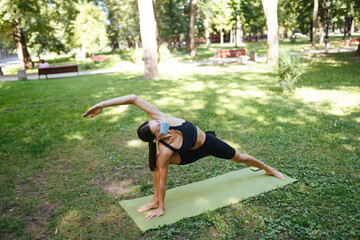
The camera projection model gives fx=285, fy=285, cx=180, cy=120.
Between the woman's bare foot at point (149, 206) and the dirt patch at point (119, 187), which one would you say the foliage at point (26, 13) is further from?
the woman's bare foot at point (149, 206)

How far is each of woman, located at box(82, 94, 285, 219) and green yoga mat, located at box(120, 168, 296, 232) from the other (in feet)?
0.50

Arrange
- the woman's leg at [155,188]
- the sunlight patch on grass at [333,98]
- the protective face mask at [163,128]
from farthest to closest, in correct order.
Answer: the sunlight patch on grass at [333,98] < the woman's leg at [155,188] < the protective face mask at [163,128]

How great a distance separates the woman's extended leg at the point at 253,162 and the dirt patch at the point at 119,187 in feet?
5.78

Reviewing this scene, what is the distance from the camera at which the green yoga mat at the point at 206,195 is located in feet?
12.2

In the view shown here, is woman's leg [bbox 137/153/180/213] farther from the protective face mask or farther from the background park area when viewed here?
the protective face mask

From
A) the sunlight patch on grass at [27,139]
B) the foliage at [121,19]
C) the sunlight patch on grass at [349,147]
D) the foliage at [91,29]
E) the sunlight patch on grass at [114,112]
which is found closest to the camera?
the sunlight patch on grass at [349,147]

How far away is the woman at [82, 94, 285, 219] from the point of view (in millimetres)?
3416

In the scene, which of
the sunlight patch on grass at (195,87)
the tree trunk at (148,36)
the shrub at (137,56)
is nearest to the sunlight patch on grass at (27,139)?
the sunlight patch on grass at (195,87)

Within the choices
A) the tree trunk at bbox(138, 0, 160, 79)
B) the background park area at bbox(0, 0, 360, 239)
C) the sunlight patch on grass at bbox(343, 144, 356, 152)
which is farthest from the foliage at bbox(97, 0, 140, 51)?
the sunlight patch on grass at bbox(343, 144, 356, 152)

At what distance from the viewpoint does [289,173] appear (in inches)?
186

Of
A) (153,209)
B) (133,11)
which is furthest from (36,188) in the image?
(133,11)

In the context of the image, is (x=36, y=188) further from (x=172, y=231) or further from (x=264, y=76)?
(x=264, y=76)

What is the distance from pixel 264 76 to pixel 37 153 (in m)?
11.2

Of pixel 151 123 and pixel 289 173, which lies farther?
pixel 289 173
